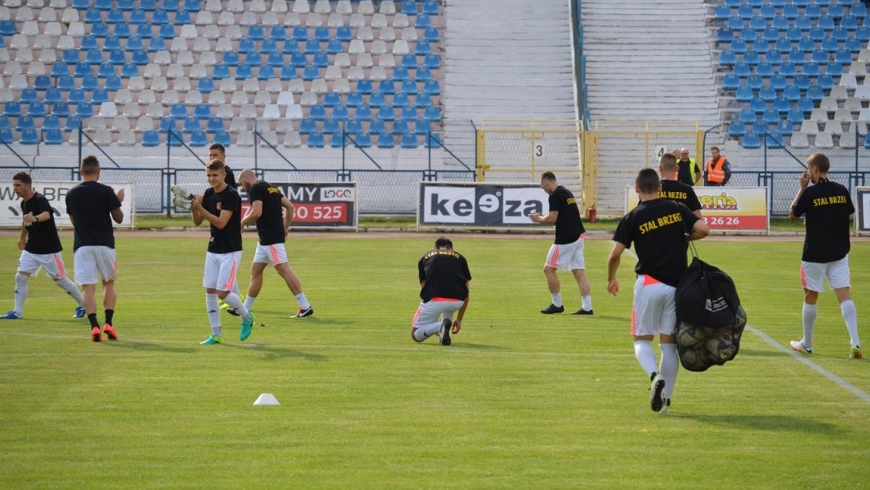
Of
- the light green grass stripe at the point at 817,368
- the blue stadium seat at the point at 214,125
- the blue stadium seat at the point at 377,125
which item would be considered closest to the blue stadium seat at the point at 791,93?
the blue stadium seat at the point at 377,125

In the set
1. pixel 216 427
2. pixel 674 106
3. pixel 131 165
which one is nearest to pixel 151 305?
pixel 216 427

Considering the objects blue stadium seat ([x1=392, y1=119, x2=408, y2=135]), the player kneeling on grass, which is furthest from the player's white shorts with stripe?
blue stadium seat ([x1=392, y1=119, x2=408, y2=135])

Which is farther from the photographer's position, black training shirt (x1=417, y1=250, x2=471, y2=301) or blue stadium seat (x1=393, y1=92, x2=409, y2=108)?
blue stadium seat (x1=393, y1=92, x2=409, y2=108)

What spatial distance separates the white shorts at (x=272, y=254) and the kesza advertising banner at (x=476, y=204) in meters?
16.3

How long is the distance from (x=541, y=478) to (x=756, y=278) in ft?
48.8

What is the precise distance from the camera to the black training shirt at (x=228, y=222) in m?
13.2

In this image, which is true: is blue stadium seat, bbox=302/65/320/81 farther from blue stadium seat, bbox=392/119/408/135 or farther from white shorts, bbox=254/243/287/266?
white shorts, bbox=254/243/287/266

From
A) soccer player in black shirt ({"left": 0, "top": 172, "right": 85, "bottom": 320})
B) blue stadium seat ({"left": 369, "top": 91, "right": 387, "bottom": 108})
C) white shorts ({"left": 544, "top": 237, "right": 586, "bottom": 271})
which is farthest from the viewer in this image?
blue stadium seat ({"left": 369, "top": 91, "right": 387, "bottom": 108})

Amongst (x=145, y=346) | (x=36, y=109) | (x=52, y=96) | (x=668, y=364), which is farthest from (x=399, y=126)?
(x=668, y=364)

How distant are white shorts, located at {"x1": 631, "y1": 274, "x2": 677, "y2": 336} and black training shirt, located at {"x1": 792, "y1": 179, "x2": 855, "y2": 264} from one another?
3.84 m

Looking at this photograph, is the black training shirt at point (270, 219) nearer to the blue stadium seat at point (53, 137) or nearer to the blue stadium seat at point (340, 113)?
the blue stadium seat at point (340, 113)

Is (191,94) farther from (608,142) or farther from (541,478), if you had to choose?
(541,478)

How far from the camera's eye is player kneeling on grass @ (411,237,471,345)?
1339 cm

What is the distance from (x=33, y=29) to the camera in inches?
1670
